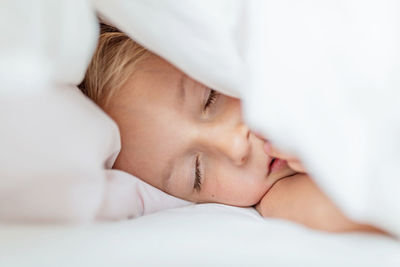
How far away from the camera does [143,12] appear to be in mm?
728

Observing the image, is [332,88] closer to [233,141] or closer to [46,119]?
[233,141]

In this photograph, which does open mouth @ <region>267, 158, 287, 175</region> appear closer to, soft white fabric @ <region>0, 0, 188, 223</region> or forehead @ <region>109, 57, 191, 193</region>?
forehead @ <region>109, 57, 191, 193</region>

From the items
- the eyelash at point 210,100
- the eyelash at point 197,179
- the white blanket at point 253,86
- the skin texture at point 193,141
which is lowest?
the eyelash at point 197,179

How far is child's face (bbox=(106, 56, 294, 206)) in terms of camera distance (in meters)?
0.86

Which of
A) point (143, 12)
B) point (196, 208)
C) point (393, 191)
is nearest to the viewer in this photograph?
point (393, 191)

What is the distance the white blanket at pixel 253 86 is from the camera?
63 centimetres

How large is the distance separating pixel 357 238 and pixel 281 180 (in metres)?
0.25

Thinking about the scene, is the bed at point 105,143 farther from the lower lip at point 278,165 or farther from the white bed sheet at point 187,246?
the lower lip at point 278,165

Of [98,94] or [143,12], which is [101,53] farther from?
[143,12]

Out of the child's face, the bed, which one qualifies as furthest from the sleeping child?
the bed

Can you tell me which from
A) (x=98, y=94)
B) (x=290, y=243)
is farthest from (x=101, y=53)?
(x=290, y=243)

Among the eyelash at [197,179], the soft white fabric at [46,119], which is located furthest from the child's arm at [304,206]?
the soft white fabric at [46,119]

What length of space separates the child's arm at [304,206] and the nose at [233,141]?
2.9 inches

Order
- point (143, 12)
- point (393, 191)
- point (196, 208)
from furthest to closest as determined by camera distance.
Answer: point (196, 208) → point (143, 12) → point (393, 191)
